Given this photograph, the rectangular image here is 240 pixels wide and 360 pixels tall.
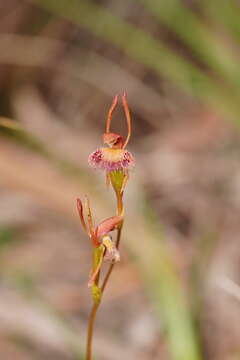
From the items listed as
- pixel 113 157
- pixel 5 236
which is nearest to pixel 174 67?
pixel 5 236

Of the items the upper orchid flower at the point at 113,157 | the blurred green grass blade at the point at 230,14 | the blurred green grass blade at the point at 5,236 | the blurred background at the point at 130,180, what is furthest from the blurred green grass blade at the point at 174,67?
the upper orchid flower at the point at 113,157

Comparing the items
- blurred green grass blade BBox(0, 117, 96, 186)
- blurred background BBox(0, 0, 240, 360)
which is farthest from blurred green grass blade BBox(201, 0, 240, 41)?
blurred green grass blade BBox(0, 117, 96, 186)

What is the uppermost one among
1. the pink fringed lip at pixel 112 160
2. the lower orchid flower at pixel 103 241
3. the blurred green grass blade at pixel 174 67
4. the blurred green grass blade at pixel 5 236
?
the blurred green grass blade at pixel 174 67

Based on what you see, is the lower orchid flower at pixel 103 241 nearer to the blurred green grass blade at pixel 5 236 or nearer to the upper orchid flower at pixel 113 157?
the upper orchid flower at pixel 113 157

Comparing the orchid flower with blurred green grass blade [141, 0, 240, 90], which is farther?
blurred green grass blade [141, 0, 240, 90]

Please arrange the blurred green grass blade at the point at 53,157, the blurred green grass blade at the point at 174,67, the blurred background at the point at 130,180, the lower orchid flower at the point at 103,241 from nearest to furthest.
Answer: the lower orchid flower at the point at 103,241, the blurred green grass blade at the point at 53,157, the blurred background at the point at 130,180, the blurred green grass blade at the point at 174,67

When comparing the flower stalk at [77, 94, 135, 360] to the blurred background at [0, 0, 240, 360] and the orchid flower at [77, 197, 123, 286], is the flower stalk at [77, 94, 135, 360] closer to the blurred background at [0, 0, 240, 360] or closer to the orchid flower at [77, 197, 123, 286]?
the orchid flower at [77, 197, 123, 286]
